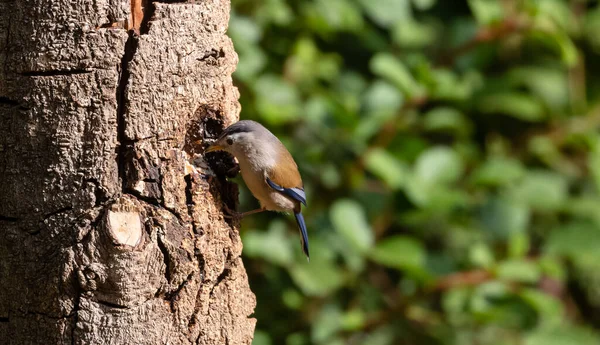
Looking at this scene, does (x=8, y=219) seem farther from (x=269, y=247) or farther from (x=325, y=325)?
(x=325, y=325)

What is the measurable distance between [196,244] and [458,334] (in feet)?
10.4

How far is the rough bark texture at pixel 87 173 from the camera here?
209 centimetres

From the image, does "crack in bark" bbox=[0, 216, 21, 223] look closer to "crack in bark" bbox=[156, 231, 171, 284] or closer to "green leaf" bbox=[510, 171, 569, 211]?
"crack in bark" bbox=[156, 231, 171, 284]

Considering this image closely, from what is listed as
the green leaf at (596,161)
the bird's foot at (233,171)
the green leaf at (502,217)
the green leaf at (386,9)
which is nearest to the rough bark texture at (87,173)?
the bird's foot at (233,171)

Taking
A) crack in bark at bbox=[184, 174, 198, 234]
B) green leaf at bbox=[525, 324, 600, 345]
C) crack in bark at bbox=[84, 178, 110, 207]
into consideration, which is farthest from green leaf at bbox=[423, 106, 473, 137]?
crack in bark at bbox=[84, 178, 110, 207]

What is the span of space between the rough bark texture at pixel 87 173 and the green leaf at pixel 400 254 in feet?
7.26

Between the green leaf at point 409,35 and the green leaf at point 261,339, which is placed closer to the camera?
the green leaf at point 261,339

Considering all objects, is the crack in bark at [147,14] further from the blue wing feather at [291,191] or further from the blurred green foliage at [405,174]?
the blurred green foliage at [405,174]

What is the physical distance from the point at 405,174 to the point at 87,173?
8.40 feet

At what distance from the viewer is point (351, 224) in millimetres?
4273

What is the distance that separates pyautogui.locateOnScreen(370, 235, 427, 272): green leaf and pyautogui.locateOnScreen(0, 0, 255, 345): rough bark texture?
221cm

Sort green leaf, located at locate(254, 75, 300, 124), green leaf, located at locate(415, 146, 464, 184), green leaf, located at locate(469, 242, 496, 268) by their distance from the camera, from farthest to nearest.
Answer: green leaf, located at locate(415, 146, 464, 184) → green leaf, located at locate(469, 242, 496, 268) → green leaf, located at locate(254, 75, 300, 124)

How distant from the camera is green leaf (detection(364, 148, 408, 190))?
14.0ft

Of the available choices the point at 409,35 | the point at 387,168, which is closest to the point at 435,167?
the point at 387,168
